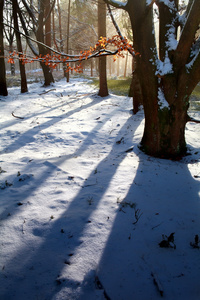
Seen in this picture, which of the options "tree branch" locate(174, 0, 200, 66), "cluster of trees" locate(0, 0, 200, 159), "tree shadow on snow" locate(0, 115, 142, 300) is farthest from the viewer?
"cluster of trees" locate(0, 0, 200, 159)

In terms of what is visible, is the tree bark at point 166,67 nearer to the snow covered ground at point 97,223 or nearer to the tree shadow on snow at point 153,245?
the snow covered ground at point 97,223

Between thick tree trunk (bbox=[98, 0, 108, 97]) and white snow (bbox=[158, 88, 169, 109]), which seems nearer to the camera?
white snow (bbox=[158, 88, 169, 109])

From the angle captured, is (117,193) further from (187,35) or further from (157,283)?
(187,35)

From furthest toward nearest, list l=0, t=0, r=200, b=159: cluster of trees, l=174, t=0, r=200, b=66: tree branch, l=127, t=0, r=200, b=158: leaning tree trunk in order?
l=127, t=0, r=200, b=158: leaning tree trunk → l=0, t=0, r=200, b=159: cluster of trees → l=174, t=0, r=200, b=66: tree branch

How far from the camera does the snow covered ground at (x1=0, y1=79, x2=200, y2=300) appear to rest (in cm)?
172

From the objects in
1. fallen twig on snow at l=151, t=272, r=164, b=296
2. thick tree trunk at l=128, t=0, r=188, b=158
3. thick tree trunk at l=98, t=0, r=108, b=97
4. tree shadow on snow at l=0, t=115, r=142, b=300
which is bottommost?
fallen twig on snow at l=151, t=272, r=164, b=296

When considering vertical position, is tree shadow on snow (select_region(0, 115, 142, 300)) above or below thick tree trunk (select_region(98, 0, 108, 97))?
below

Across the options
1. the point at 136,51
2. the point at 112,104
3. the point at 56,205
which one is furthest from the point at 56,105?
the point at 56,205

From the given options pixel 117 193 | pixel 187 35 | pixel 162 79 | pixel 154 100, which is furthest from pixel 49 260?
pixel 187 35

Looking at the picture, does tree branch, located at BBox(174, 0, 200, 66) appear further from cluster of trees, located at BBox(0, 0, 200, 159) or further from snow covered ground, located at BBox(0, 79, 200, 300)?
snow covered ground, located at BBox(0, 79, 200, 300)

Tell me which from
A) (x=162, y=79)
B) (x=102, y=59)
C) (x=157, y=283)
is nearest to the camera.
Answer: (x=157, y=283)

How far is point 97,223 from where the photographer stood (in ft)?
8.09

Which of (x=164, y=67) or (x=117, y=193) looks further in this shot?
(x=164, y=67)

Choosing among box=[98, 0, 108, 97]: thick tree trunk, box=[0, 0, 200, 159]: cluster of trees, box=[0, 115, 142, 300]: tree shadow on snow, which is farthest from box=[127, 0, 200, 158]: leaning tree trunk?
box=[98, 0, 108, 97]: thick tree trunk
